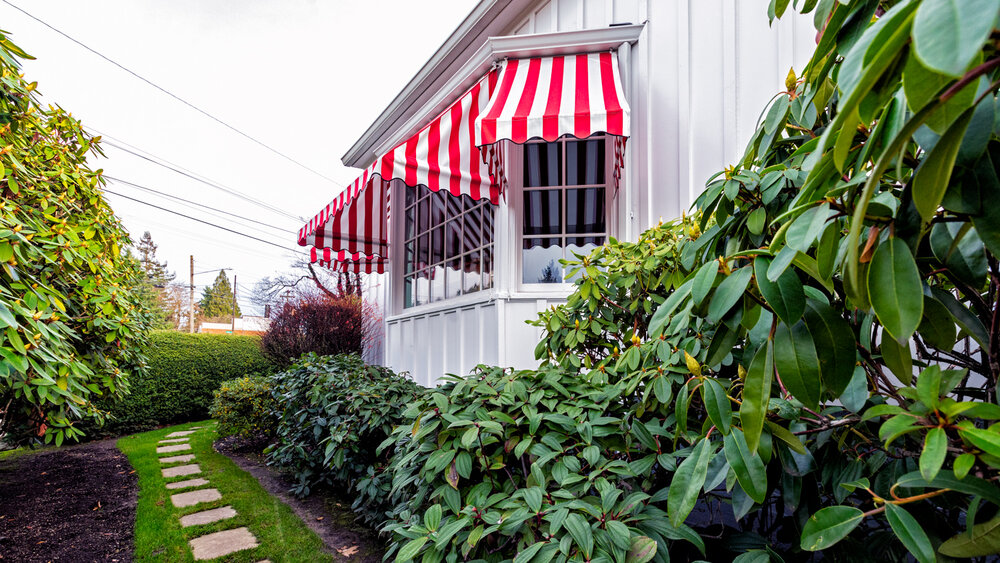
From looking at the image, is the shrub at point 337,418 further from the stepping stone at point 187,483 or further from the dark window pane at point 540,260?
the dark window pane at point 540,260

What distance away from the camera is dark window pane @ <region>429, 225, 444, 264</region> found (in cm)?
576

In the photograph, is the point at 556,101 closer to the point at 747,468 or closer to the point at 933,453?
the point at 747,468

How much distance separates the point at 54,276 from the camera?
352 cm

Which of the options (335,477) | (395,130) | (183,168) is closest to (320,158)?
(183,168)

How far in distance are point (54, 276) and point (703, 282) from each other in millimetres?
4762

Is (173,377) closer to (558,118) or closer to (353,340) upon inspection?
(353,340)

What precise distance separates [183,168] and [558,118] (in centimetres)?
2077

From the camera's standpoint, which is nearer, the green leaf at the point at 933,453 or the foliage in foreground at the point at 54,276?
the green leaf at the point at 933,453

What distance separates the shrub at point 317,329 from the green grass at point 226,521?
2.49 m

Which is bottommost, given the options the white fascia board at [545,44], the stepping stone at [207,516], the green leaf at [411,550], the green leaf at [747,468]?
the stepping stone at [207,516]

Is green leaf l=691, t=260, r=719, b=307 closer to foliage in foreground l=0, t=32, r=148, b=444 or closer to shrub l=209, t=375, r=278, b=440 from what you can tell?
foliage in foreground l=0, t=32, r=148, b=444

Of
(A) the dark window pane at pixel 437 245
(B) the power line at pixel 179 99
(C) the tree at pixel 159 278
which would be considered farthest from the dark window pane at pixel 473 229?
(C) the tree at pixel 159 278

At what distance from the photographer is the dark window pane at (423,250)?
20.0 feet

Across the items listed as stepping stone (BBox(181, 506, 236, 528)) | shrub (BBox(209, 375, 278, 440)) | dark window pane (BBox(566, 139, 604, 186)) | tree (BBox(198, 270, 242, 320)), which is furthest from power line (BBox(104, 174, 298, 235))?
tree (BBox(198, 270, 242, 320))
